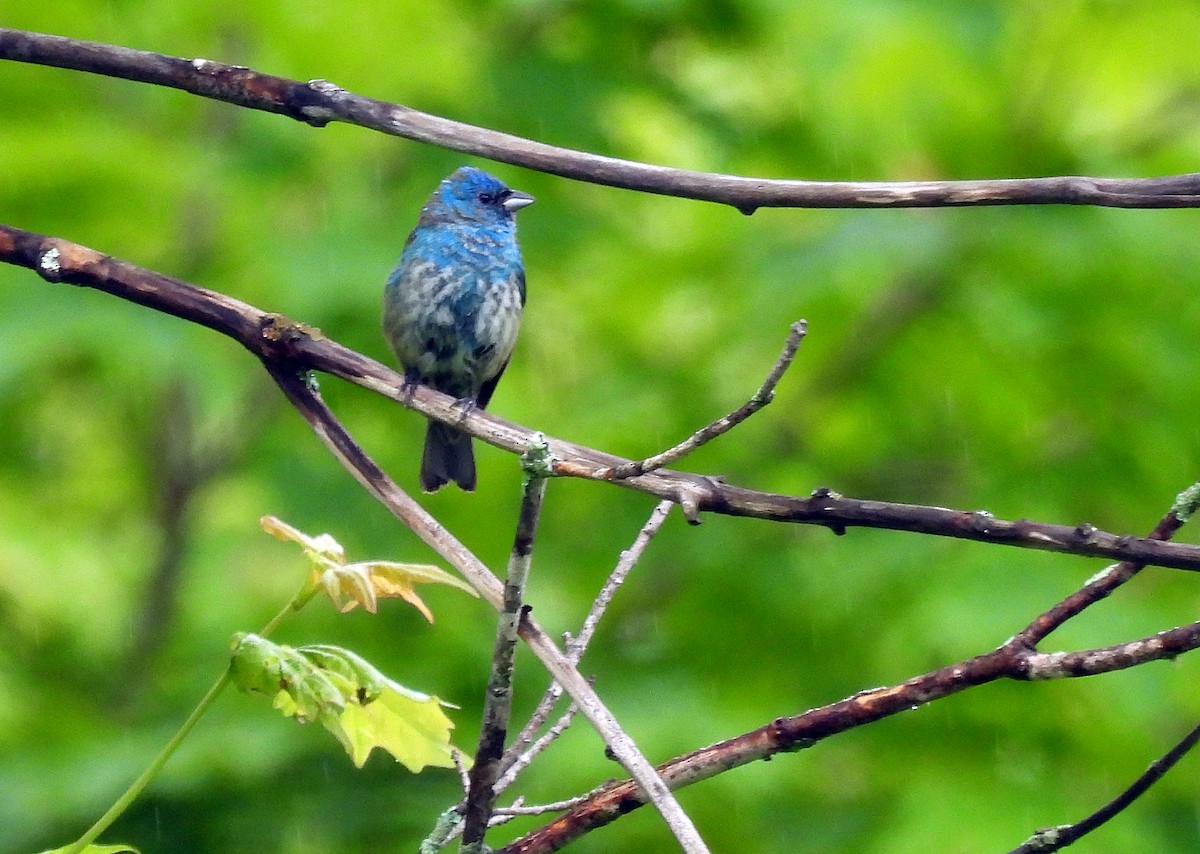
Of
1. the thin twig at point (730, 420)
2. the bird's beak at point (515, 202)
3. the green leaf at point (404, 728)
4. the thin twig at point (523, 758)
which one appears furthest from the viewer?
the bird's beak at point (515, 202)

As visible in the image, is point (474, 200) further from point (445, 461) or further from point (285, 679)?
point (285, 679)

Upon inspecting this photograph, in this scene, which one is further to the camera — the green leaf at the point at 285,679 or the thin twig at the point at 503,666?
the green leaf at the point at 285,679

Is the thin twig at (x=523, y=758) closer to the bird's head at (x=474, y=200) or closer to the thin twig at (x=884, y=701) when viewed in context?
the thin twig at (x=884, y=701)

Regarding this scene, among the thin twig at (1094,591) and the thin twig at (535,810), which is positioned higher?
the thin twig at (1094,591)

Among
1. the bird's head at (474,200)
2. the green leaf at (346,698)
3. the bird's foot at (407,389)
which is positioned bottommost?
the green leaf at (346,698)

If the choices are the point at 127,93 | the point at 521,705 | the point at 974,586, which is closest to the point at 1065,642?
the point at 974,586

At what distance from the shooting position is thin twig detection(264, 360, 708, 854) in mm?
1620

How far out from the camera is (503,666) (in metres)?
1.71

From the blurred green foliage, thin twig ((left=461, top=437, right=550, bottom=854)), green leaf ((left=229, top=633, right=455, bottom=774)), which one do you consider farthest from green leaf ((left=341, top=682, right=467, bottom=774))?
the blurred green foliage

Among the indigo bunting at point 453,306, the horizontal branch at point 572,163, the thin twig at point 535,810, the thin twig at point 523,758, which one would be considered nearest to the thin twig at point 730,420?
the horizontal branch at point 572,163

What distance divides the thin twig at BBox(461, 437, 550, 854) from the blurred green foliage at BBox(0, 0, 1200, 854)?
10.4ft

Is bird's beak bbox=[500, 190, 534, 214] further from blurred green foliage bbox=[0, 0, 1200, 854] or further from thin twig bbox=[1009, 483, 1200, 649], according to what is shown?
thin twig bbox=[1009, 483, 1200, 649]

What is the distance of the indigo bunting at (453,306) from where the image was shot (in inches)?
228

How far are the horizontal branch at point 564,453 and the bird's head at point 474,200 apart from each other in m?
3.51
